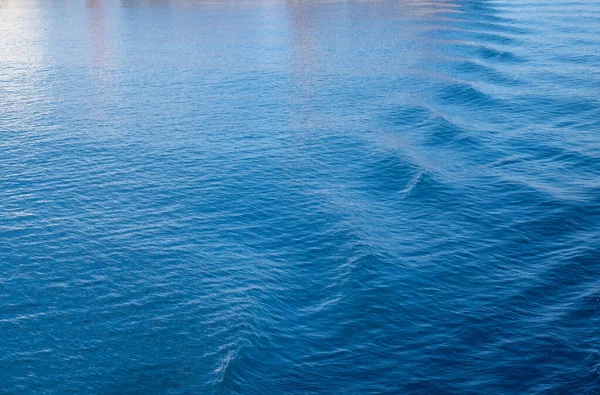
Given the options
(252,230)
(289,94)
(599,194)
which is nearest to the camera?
(252,230)

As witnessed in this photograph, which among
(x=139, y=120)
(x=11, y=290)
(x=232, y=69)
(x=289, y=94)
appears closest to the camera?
(x=11, y=290)

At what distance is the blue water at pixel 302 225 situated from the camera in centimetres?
4159

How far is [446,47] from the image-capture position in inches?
5084

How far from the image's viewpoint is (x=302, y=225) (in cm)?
5909

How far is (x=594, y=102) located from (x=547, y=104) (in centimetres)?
576

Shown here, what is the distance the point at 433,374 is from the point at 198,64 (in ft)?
288

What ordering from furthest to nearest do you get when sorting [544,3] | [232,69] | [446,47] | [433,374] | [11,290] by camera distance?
[544,3], [446,47], [232,69], [11,290], [433,374]

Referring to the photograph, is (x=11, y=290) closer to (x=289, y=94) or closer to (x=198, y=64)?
(x=289, y=94)

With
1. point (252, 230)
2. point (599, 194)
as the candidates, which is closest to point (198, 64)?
point (252, 230)

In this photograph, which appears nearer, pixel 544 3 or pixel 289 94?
pixel 289 94

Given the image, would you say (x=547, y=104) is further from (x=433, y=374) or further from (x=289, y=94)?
(x=433, y=374)

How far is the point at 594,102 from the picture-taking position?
90.2 meters

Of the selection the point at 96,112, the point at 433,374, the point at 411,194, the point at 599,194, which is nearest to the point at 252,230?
the point at 411,194

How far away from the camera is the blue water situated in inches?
1638
